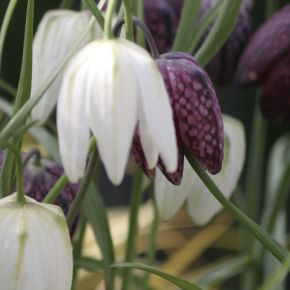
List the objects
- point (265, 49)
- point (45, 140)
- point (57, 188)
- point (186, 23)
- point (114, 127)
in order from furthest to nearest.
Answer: point (265, 49), point (45, 140), point (186, 23), point (57, 188), point (114, 127)

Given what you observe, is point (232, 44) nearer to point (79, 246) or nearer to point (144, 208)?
point (79, 246)

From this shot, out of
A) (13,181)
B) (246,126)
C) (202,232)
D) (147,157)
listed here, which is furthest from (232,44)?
(246,126)

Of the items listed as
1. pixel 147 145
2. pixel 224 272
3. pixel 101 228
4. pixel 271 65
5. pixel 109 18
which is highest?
pixel 109 18

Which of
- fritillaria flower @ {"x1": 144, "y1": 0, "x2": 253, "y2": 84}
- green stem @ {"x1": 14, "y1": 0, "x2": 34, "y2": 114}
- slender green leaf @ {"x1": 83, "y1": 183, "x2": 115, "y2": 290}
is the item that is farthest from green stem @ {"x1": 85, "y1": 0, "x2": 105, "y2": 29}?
fritillaria flower @ {"x1": 144, "y1": 0, "x2": 253, "y2": 84}

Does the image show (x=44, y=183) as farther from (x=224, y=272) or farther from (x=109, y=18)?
(x=224, y=272)

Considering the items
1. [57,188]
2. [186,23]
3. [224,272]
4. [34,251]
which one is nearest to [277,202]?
[224,272]

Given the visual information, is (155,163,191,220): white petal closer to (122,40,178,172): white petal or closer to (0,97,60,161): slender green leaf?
(0,97,60,161): slender green leaf
